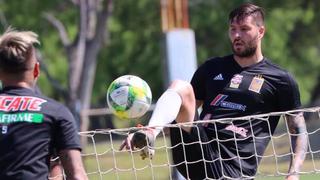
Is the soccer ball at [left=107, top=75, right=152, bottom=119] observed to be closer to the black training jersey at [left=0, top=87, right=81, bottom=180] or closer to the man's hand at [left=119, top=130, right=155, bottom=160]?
the man's hand at [left=119, top=130, right=155, bottom=160]

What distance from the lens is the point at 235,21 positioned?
22.7 feet

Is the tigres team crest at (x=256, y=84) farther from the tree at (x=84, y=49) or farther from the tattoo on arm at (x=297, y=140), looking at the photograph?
the tree at (x=84, y=49)

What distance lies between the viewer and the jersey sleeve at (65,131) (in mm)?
4785

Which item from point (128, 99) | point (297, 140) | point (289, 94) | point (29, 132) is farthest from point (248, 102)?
point (29, 132)

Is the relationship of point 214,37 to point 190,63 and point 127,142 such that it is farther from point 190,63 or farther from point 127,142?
point 127,142

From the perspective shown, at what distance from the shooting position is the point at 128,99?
681 centimetres

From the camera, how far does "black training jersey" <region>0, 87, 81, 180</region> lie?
4742 mm

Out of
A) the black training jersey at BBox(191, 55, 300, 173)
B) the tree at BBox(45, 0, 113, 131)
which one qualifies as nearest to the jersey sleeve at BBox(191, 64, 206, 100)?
the black training jersey at BBox(191, 55, 300, 173)

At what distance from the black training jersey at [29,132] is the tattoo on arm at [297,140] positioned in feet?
8.11

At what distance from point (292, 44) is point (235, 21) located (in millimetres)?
29130

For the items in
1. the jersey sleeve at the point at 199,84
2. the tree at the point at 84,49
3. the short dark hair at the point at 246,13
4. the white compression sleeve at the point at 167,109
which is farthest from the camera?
the tree at the point at 84,49

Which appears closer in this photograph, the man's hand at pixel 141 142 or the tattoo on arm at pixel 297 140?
the man's hand at pixel 141 142

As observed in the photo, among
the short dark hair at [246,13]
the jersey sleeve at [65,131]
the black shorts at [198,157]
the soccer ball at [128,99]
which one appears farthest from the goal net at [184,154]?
the jersey sleeve at [65,131]

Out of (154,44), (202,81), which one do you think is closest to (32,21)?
(154,44)
